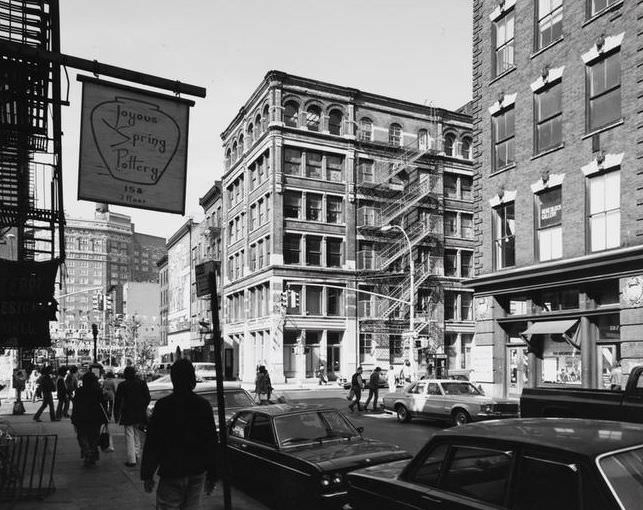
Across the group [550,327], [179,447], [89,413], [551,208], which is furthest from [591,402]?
[551,208]

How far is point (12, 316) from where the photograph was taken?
28.2 ft

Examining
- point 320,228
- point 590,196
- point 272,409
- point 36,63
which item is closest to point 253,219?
point 320,228

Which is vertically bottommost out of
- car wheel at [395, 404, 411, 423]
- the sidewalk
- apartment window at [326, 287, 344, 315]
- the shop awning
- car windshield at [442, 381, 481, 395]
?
car wheel at [395, 404, 411, 423]

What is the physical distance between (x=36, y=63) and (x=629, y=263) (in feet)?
56.6

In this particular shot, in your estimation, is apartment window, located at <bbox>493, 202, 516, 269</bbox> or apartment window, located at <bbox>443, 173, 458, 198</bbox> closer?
apartment window, located at <bbox>493, 202, 516, 269</bbox>

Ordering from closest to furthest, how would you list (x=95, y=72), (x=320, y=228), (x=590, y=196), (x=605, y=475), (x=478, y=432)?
(x=605, y=475)
(x=478, y=432)
(x=95, y=72)
(x=590, y=196)
(x=320, y=228)

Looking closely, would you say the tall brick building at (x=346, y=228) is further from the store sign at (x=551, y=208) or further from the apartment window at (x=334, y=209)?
the store sign at (x=551, y=208)

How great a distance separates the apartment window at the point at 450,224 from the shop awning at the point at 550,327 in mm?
34579

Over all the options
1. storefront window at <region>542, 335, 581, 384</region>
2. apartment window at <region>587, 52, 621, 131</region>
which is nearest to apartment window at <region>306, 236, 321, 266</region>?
storefront window at <region>542, 335, 581, 384</region>

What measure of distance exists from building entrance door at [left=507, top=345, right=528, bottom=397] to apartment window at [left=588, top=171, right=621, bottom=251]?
16.5 feet

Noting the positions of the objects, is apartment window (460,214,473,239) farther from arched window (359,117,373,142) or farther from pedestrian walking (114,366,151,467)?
pedestrian walking (114,366,151,467)

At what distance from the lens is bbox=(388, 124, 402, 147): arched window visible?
54069mm

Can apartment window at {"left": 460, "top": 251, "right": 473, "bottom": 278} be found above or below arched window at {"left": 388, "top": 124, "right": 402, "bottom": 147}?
below

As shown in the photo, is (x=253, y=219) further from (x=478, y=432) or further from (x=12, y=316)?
(x=478, y=432)
